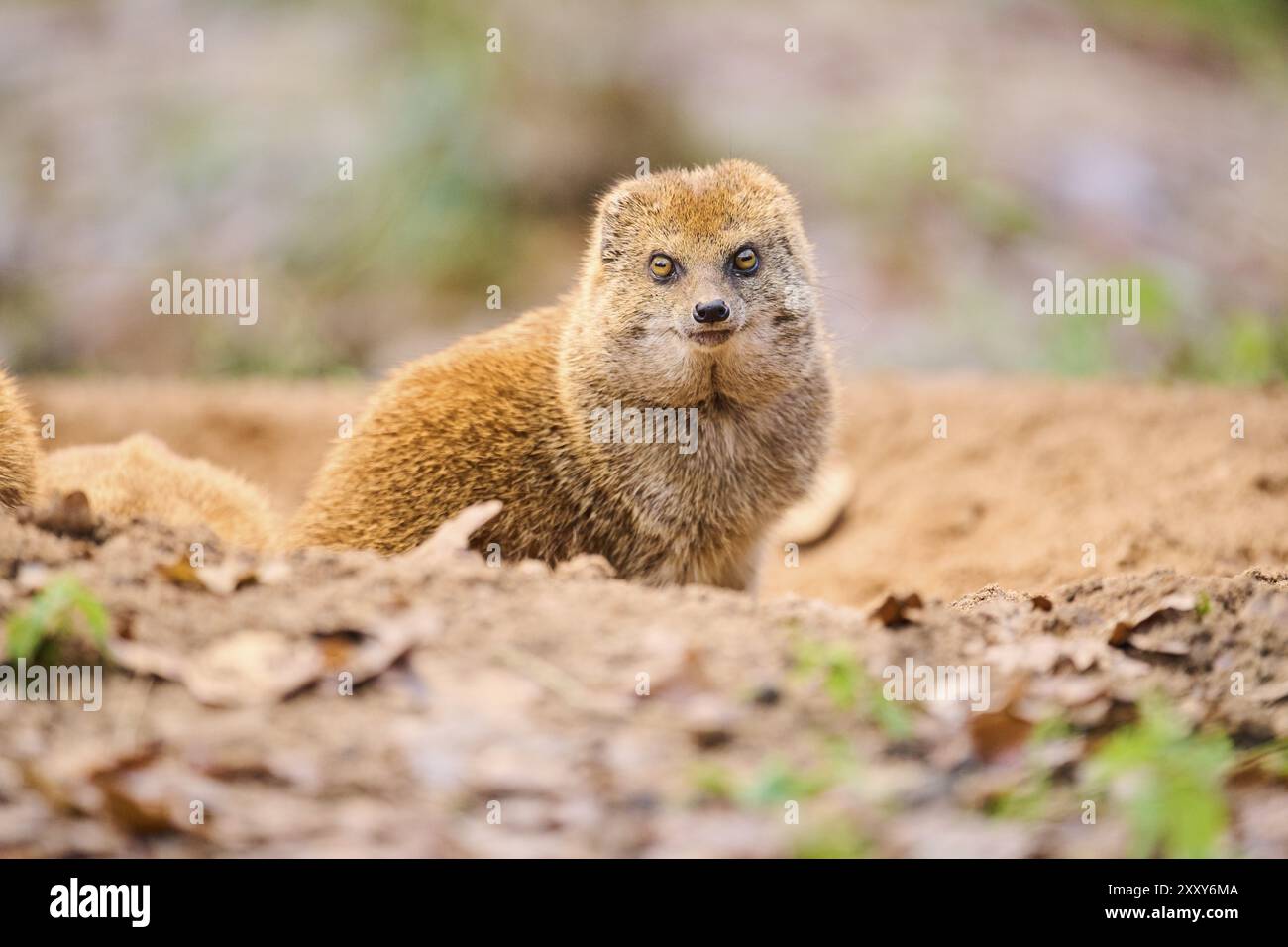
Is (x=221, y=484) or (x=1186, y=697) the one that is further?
(x=221, y=484)

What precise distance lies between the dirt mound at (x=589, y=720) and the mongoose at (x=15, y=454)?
96 cm

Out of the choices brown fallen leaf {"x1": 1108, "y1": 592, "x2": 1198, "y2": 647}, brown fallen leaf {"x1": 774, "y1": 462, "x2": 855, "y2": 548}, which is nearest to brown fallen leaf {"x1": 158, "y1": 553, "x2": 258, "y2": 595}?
brown fallen leaf {"x1": 1108, "y1": 592, "x2": 1198, "y2": 647}

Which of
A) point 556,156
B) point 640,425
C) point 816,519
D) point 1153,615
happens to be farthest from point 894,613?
point 556,156

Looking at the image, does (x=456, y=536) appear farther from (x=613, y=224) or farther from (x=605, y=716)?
(x=613, y=224)

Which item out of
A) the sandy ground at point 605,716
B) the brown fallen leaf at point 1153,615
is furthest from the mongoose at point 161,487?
the brown fallen leaf at point 1153,615

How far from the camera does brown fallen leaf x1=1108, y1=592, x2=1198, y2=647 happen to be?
362 centimetres

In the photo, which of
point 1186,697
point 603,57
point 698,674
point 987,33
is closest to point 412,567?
point 698,674

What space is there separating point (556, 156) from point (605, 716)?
10.1 metres

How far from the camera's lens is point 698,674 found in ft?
10.2

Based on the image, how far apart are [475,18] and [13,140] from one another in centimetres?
455

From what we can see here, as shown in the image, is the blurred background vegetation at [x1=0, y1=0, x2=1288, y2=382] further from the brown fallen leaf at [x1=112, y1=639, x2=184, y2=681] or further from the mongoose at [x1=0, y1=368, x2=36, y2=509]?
the brown fallen leaf at [x1=112, y1=639, x2=184, y2=681]

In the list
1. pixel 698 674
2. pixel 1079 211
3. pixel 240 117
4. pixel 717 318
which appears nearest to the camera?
pixel 698 674

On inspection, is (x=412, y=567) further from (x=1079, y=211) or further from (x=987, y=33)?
(x=987, y=33)

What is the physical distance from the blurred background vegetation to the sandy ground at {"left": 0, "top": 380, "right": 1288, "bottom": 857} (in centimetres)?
673
